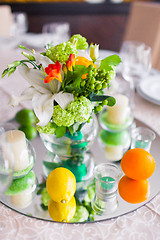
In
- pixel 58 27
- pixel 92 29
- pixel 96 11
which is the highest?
pixel 58 27

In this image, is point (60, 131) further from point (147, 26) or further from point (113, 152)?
point (147, 26)

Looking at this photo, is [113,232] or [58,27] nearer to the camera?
[113,232]

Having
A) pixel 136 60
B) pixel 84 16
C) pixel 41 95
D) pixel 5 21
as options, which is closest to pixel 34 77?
pixel 41 95

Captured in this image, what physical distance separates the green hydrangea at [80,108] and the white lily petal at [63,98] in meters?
0.01

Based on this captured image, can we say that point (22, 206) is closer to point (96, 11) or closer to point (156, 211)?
point (156, 211)

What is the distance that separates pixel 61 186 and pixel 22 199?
143 mm

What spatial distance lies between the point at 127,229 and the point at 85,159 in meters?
0.30

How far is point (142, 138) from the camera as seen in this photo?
1003 millimetres

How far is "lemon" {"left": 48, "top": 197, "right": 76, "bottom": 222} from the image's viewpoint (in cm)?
72

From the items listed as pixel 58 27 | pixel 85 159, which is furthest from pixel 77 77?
pixel 58 27

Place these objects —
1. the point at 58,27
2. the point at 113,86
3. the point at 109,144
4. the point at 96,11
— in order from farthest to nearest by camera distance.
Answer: the point at 96,11, the point at 58,27, the point at 109,144, the point at 113,86

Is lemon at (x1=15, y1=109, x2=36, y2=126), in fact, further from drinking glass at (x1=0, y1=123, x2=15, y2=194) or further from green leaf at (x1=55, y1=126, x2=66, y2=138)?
drinking glass at (x1=0, y1=123, x2=15, y2=194)

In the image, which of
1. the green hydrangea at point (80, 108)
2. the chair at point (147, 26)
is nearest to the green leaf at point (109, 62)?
the green hydrangea at point (80, 108)

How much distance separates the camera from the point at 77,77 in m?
0.72
